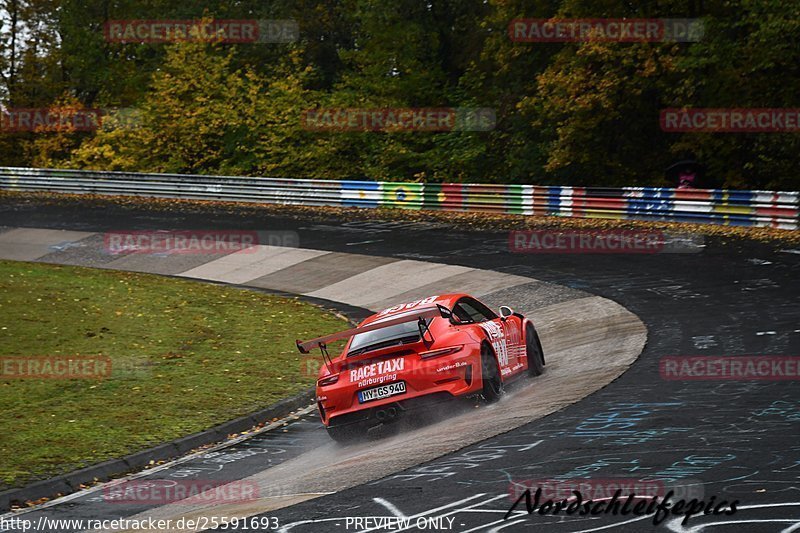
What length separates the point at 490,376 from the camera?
1202 centimetres

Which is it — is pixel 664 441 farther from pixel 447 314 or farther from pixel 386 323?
pixel 386 323

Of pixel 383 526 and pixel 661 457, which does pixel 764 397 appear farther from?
pixel 383 526

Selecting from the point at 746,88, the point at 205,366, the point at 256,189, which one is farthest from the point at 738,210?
Answer: the point at 256,189

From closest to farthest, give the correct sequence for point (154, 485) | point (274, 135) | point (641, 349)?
point (154, 485), point (641, 349), point (274, 135)

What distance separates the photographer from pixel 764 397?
11.3 metres

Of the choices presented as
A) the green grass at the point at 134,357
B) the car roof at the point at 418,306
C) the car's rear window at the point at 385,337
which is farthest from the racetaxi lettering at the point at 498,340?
the green grass at the point at 134,357

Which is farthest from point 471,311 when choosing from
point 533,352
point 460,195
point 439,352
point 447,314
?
point 460,195

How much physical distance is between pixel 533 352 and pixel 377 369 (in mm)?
3116

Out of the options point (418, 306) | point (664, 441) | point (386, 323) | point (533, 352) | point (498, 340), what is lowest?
point (664, 441)

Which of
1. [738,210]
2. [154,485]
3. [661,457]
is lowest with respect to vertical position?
[154,485]

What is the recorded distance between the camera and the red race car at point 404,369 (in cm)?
1158

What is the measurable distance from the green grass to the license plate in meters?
2.39

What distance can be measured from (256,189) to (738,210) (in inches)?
774

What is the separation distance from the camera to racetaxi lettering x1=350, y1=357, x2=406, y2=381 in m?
11.7
